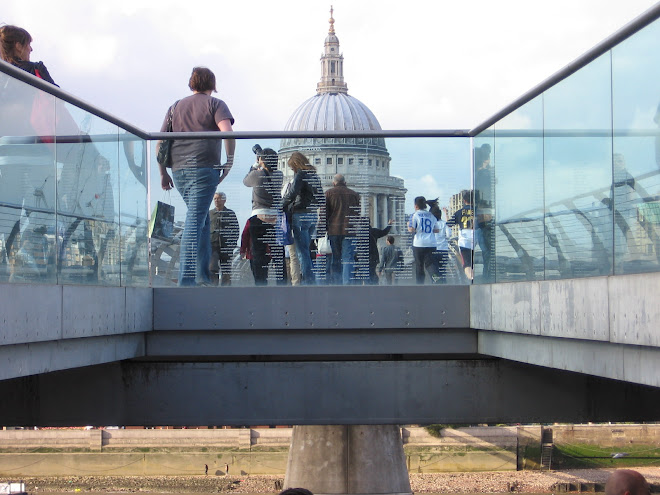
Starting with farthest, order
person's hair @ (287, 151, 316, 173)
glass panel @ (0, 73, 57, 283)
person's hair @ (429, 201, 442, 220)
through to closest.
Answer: person's hair @ (429, 201, 442, 220) → person's hair @ (287, 151, 316, 173) → glass panel @ (0, 73, 57, 283)

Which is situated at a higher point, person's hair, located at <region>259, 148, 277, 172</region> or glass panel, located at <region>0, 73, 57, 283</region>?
person's hair, located at <region>259, 148, 277, 172</region>

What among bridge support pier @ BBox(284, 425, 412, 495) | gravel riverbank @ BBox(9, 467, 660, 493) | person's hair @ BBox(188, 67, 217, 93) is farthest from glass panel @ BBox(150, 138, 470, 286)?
gravel riverbank @ BBox(9, 467, 660, 493)

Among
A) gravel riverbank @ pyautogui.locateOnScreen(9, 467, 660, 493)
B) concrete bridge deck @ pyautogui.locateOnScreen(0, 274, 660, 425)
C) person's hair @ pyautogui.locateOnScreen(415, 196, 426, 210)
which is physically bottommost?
gravel riverbank @ pyautogui.locateOnScreen(9, 467, 660, 493)

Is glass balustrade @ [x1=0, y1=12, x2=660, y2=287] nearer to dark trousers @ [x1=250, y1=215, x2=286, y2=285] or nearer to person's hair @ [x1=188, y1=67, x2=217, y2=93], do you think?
dark trousers @ [x1=250, y1=215, x2=286, y2=285]

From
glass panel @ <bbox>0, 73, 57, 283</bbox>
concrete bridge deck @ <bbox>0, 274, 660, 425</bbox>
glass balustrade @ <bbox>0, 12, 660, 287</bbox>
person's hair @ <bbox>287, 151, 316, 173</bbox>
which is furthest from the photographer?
person's hair @ <bbox>287, 151, 316, 173</bbox>

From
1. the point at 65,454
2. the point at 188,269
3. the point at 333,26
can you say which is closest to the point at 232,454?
the point at 65,454

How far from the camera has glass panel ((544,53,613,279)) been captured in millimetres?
6724

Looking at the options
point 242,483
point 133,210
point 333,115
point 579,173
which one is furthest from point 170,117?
point 333,115

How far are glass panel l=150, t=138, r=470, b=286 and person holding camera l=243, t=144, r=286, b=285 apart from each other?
23 mm

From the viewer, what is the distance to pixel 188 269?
416 inches

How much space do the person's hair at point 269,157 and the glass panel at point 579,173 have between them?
3476 millimetres

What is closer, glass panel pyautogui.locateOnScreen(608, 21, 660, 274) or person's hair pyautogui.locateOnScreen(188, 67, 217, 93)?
glass panel pyautogui.locateOnScreen(608, 21, 660, 274)

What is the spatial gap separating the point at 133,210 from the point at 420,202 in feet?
9.95

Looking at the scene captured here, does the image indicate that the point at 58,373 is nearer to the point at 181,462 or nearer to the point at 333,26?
the point at 181,462
